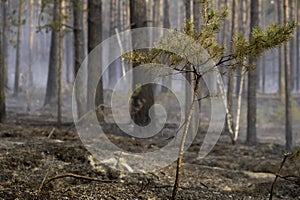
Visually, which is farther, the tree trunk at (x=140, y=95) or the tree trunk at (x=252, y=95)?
the tree trunk at (x=252, y=95)

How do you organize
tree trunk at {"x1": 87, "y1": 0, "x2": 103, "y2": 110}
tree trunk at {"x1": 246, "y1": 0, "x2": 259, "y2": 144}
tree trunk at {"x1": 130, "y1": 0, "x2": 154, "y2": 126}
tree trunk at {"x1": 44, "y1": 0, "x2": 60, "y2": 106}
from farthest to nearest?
1. tree trunk at {"x1": 44, "y1": 0, "x2": 60, "y2": 106}
2. tree trunk at {"x1": 246, "y1": 0, "x2": 259, "y2": 144}
3. tree trunk at {"x1": 87, "y1": 0, "x2": 103, "y2": 110}
4. tree trunk at {"x1": 130, "y1": 0, "x2": 154, "y2": 126}

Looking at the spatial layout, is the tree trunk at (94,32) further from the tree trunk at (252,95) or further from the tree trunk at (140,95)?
the tree trunk at (252,95)

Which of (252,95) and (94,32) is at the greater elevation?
(94,32)

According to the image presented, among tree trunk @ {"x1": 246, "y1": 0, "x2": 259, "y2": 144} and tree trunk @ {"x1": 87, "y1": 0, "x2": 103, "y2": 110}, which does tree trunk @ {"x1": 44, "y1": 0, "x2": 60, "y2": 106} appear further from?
tree trunk @ {"x1": 246, "y1": 0, "x2": 259, "y2": 144}

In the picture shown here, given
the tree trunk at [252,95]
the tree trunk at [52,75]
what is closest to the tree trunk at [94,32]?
the tree trunk at [252,95]

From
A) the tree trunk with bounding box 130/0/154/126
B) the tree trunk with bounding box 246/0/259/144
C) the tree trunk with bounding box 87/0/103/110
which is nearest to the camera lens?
the tree trunk with bounding box 130/0/154/126

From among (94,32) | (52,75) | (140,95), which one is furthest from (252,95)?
(52,75)

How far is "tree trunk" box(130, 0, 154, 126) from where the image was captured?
11.8 metres

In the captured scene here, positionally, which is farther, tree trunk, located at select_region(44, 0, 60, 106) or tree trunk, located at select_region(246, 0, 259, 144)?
tree trunk, located at select_region(44, 0, 60, 106)

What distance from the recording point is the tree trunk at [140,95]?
1175cm

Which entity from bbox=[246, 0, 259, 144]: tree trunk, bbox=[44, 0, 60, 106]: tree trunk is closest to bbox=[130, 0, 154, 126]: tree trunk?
bbox=[246, 0, 259, 144]: tree trunk

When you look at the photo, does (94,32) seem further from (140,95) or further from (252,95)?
(252,95)

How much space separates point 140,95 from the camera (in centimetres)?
1180

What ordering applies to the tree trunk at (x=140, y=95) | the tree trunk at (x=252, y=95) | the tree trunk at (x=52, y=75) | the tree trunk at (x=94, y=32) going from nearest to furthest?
the tree trunk at (x=140, y=95), the tree trunk at (x=94, y=32), the tree trunk at (x=252, y=95), the tree trunk at (x=52, y=75)
